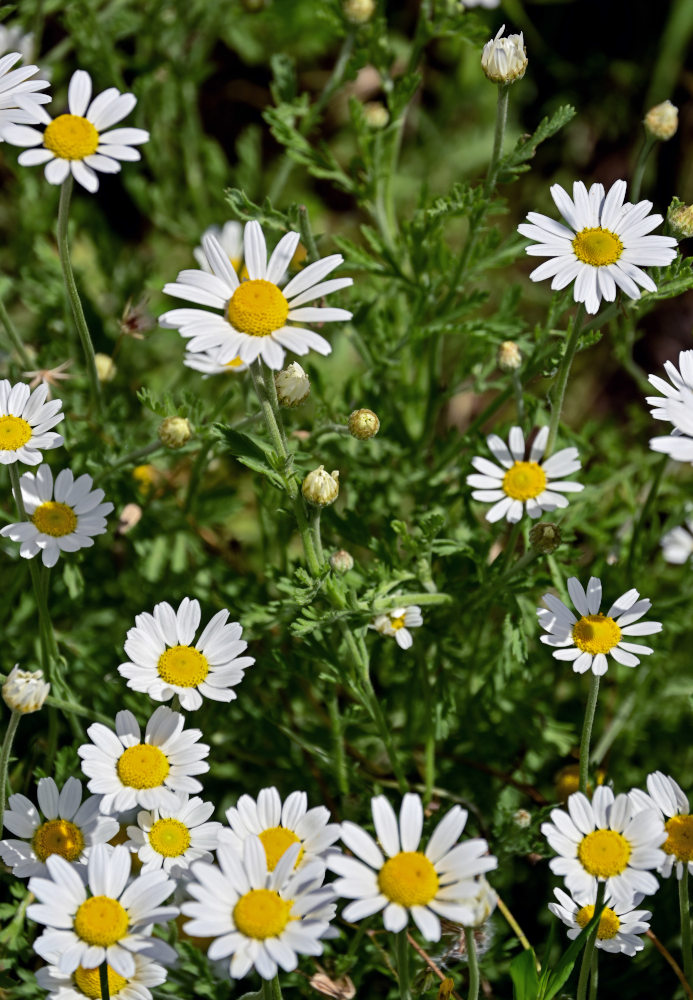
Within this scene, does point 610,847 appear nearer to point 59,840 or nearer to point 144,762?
point 144,762

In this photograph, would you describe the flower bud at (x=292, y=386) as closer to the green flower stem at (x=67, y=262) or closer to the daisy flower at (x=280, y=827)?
the green flower stem at (x=67, y=262)

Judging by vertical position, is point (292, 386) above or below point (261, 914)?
above

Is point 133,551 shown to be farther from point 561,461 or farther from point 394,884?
point 394,884

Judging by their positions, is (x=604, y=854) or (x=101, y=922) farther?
(x=604, y=854)

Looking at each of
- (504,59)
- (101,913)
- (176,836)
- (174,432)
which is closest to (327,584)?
(174,432)

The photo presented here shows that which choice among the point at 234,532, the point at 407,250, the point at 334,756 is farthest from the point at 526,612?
the point at 234,532

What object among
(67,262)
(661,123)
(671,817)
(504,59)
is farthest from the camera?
(661,123)

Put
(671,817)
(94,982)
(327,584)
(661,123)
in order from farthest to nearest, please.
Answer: (661,123), (327,584), (671,817), (94,982)
